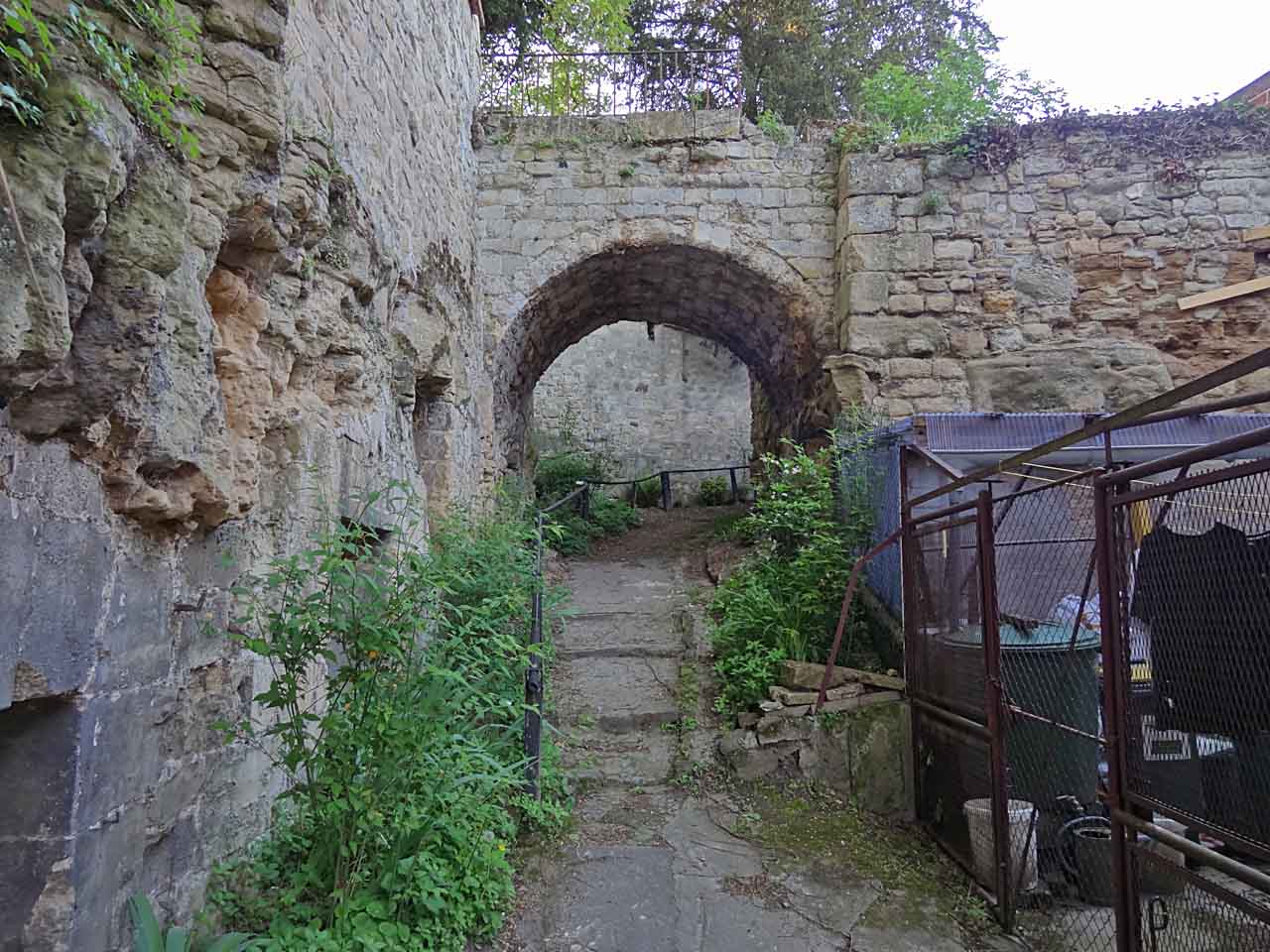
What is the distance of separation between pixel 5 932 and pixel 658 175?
23.1ft

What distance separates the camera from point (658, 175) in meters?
7.48

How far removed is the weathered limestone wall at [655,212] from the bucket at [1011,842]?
460cm

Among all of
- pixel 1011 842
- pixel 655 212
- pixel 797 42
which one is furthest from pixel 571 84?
pixel 1011 842

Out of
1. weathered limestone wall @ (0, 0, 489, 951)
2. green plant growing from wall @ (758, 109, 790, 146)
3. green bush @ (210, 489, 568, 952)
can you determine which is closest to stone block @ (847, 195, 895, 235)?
green plant growing from wall @ (758, 109, 790, 146)

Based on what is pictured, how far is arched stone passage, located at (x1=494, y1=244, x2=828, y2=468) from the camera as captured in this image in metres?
7.49

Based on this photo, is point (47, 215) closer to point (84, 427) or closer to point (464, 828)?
point (84, 427)

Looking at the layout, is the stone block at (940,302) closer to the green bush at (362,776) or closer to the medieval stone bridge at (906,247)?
the medieval stone bridge at (906,247)

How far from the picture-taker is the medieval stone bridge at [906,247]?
687 cm

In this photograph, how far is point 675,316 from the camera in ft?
30.3

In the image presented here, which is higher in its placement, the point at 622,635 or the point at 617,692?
the point at 622,635

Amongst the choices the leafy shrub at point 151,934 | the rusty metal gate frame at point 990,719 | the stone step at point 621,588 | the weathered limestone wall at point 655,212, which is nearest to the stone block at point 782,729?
the rusty metal gate frame at point 990,719

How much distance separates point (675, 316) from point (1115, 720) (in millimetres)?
7386

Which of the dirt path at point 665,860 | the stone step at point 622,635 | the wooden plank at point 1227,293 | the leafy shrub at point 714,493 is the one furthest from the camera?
the leafy shrub at point 714,493

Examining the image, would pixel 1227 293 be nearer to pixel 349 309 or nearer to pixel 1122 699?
pixel 1122 699
